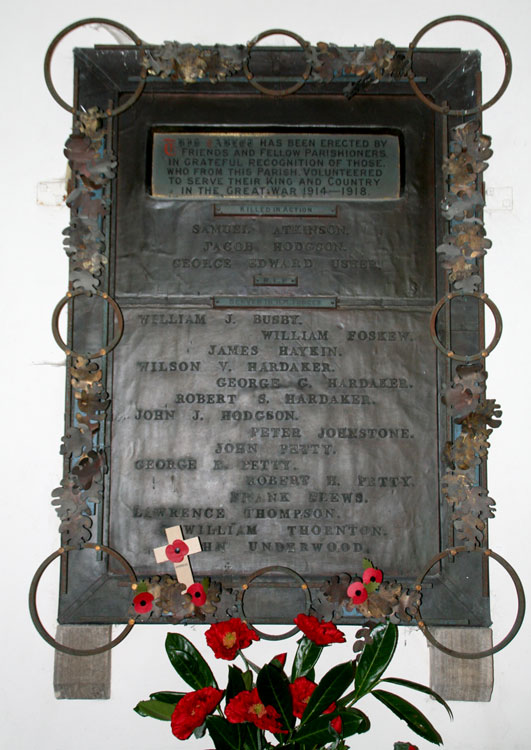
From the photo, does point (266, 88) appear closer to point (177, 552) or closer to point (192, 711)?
point (177, 552)

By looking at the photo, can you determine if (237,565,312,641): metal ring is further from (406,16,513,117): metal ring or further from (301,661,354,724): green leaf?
(406,16,513,117): metal ring

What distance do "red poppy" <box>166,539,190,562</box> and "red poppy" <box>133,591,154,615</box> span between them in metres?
0.14

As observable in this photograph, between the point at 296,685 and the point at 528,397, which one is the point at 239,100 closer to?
the point at 528,397

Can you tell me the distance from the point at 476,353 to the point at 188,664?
4.55 feet

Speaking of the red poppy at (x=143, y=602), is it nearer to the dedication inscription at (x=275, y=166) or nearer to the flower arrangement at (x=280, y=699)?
the flower arrangement at (x=280, y=699)

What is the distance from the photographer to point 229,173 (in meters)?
2.26

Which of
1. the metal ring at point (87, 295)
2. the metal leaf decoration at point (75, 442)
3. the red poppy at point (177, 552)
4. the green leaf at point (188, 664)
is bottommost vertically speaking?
the green leaf at point (188, 664)

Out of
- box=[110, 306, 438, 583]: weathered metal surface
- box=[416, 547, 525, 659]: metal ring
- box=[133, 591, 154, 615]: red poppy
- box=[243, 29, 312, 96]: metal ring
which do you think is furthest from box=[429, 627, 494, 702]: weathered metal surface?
box=[243, 29, 312, 96]: metal ring

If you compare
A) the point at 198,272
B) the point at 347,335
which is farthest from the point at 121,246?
the point at 347,335

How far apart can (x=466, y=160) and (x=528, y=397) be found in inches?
34.5

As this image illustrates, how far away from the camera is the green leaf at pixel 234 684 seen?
1646 millimetres

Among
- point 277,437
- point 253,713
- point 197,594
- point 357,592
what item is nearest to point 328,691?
point 253,713

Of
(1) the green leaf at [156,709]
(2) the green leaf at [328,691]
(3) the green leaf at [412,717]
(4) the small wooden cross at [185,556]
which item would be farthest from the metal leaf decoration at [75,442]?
(3) the green leaf at [412,717]

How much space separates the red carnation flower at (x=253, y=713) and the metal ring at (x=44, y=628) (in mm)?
645
